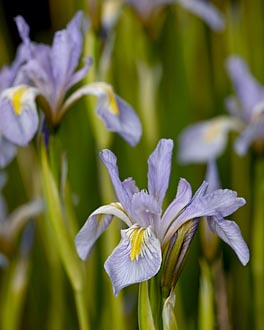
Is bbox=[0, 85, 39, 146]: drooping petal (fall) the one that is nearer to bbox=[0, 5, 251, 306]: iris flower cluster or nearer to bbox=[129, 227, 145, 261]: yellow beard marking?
bbox=[0, 5, 251, 306]: iris flower cluster

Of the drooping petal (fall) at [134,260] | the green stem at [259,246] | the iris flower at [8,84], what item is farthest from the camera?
the green stem at [259,246]

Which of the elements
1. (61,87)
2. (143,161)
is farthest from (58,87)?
(143,161)

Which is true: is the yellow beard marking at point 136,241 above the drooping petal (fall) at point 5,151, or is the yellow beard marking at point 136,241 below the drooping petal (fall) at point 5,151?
above

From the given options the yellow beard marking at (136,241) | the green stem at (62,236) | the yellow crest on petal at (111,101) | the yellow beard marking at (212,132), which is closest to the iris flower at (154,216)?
the yellow beard marking at (136,241)

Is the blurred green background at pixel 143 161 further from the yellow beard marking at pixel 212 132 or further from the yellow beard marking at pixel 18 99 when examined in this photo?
the yellow beard marking at pixel 18 99

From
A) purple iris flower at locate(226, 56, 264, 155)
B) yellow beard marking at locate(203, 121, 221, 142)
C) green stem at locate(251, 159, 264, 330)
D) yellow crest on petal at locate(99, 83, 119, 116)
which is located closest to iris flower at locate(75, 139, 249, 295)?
yellow crest on petal at locate(99, 83, 119, 116)

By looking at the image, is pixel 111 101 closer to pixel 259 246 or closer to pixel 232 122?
pixel 259 246

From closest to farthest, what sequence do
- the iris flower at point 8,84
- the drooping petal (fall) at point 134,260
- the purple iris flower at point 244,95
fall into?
the drooping petal (fall) at point 134,260 < the iris flower at point 8,84 < the purple iris flower at point 244,95

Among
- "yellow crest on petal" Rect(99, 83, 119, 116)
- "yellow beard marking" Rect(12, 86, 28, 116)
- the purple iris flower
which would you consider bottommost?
the purple iris flower

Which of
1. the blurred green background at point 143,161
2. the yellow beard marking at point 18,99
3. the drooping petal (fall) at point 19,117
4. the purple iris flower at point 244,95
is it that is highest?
the yellow beard marking at point 18,99
